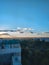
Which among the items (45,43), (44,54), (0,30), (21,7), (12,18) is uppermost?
(21,7)

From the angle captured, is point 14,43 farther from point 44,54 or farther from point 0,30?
point 44,54

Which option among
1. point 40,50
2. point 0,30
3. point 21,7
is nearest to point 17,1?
point 21,7

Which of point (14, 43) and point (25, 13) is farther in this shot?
point (25, 13)

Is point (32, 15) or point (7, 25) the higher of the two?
point (32, 15)
